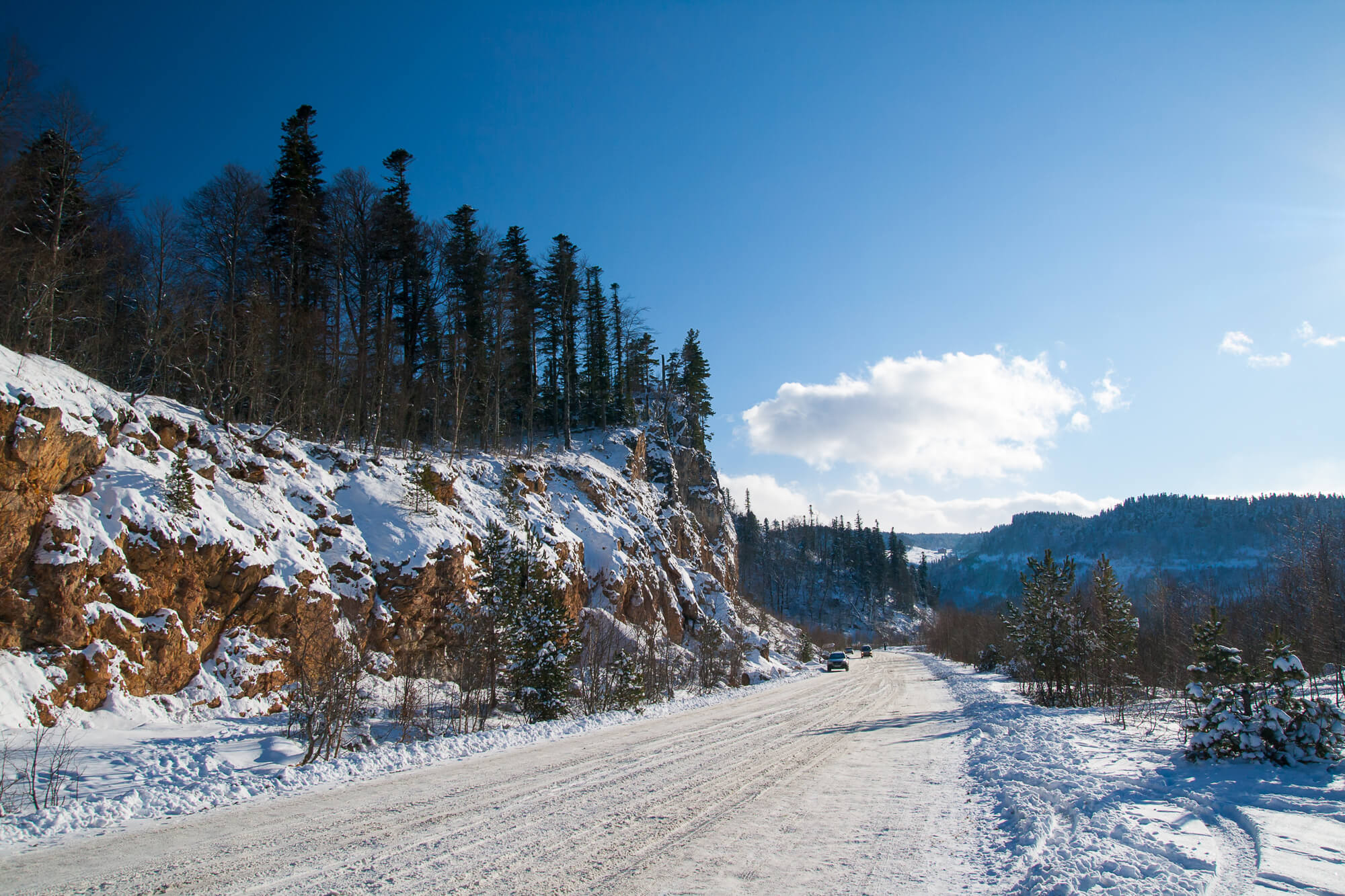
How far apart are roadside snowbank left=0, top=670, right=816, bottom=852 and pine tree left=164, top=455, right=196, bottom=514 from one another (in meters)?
5.33

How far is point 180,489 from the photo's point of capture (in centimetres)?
1573

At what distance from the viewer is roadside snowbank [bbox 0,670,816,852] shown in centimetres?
726

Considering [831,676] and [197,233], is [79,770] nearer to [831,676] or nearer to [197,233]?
[197,233]

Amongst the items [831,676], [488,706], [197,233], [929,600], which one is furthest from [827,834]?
[929,600]

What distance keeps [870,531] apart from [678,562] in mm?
120785

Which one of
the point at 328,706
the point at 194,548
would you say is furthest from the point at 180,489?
the point at 328,706

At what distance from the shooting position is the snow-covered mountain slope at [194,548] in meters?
12.1

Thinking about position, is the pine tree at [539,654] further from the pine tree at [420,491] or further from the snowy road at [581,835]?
the pine tree at [420,491]

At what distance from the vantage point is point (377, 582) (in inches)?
803

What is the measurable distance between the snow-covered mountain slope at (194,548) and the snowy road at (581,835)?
7.26 meters

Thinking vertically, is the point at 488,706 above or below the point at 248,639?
below

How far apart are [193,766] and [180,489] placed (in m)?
8.97

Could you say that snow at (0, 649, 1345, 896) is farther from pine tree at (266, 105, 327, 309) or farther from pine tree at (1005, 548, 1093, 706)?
pine tree at (266, 105, 327, 309)

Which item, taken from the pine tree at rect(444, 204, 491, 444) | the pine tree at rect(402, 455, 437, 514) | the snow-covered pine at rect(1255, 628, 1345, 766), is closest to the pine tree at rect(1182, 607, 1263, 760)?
the snow-covered pine at rect(1255, 628, 1345, 766)
